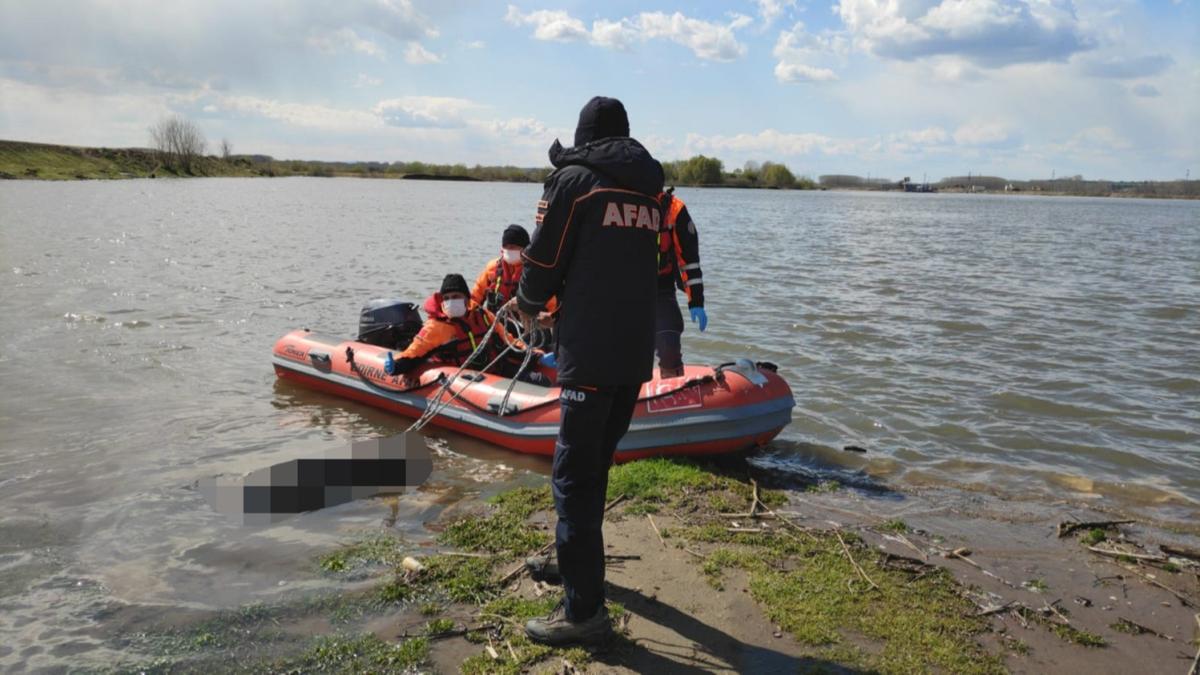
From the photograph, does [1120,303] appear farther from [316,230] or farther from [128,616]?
[316,230]

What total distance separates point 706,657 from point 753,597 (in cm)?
62

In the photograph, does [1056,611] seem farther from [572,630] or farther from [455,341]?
[455,341]

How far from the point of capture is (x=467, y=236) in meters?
27.6

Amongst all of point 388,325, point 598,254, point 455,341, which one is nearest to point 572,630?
point 598,254

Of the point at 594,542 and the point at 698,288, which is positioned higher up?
the point at 698,288

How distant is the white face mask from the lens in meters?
7.56

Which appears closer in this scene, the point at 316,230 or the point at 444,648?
the point at 444,648

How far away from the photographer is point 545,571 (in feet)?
13.8

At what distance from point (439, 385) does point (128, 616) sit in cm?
381

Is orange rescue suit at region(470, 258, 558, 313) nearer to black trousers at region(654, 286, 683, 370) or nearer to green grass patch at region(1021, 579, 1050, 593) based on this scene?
black trousers at region(654, 286, 683, 370)

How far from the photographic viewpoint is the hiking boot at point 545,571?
4.20 m

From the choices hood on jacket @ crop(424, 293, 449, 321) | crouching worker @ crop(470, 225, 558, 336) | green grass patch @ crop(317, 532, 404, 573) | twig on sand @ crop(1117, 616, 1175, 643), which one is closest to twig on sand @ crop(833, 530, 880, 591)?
twig on sand @ crop(1117, 616, 1175, 643)

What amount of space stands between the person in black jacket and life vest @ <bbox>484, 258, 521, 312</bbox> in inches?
141

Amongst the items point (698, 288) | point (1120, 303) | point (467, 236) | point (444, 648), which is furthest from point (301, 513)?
point (467, 236)
